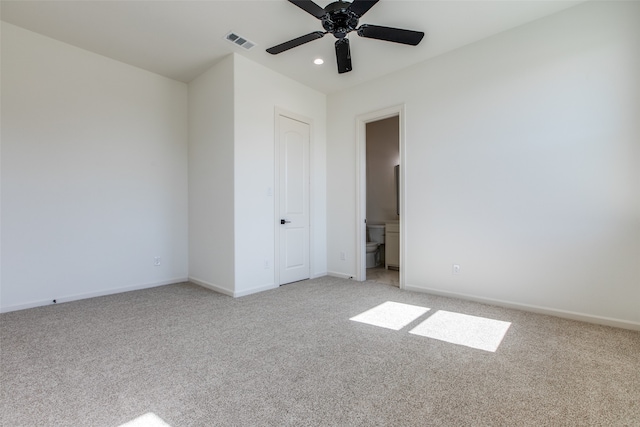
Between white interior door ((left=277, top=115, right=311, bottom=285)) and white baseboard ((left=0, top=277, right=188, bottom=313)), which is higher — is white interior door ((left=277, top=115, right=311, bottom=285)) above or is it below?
above

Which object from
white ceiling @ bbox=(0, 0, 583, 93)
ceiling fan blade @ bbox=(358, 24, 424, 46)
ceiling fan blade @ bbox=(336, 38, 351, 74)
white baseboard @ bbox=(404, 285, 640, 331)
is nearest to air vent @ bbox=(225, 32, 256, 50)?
white ceiling @ bbox=(0, 0, 583, 93)

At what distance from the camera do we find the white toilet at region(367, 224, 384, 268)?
512 centimetres

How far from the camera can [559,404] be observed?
1.50m

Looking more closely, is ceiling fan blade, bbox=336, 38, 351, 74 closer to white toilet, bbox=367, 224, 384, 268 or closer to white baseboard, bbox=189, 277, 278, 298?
white baseboard, bbox=189, 277, 278, 298

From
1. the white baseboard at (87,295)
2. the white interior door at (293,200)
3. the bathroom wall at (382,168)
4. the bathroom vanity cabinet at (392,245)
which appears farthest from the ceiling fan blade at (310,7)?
the white baseboard at (87,295)

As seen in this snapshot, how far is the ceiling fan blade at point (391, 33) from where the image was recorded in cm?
242

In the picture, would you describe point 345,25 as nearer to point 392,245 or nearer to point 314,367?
point 314,367

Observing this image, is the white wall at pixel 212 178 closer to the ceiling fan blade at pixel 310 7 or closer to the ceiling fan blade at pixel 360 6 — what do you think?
the ceiling fan blade at pixel 310 7

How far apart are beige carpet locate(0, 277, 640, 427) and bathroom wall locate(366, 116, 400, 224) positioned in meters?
2.94

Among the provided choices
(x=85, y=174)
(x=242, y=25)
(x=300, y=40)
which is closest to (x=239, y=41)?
(x=242, y=25)

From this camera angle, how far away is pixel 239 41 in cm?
321

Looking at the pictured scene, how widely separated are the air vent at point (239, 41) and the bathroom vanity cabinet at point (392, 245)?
3289 millimetres

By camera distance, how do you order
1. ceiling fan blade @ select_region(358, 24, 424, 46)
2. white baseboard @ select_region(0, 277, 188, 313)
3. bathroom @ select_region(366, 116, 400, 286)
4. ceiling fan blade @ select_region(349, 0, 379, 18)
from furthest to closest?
bathroom @ select_region(366, 116, 400, 286), white baseboard @ select_region(0, 277, 188, 313), ceiling fan blade @ select_region(358, 24, 424, 46), ceiling fan blade @ select_region(349, 0, 379, 18)

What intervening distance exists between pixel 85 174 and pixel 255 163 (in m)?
1.97
